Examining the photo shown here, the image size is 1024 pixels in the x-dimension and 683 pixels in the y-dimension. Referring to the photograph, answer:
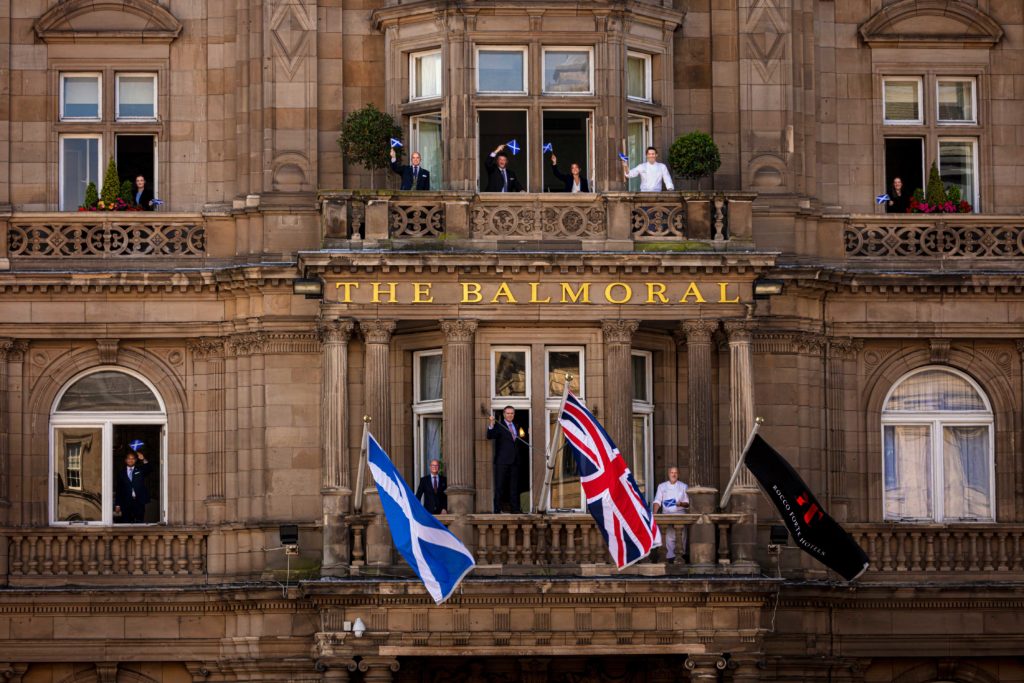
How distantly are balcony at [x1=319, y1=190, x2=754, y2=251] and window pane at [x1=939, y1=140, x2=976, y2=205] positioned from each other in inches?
194

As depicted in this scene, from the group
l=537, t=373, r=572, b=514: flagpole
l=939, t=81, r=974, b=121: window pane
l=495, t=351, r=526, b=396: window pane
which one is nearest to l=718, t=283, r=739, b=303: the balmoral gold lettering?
l=537, t=373, r=572, b=514: flagpole

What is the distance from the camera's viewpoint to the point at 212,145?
5416 centimetres

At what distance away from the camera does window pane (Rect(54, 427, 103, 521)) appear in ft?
176

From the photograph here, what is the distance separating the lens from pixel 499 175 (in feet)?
173

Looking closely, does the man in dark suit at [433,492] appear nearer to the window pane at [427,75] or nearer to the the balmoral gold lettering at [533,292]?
the the balmoral gold lettering at [533,292]

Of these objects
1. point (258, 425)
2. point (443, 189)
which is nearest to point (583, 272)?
point (443, 189)

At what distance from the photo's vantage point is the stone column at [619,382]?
5150 cm

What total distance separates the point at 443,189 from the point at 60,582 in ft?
29.2

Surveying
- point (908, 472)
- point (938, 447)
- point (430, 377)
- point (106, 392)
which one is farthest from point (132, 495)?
point (938, 447)

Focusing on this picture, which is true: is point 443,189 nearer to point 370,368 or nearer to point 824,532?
point 370,368

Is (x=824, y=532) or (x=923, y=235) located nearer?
(x=824, y=532)

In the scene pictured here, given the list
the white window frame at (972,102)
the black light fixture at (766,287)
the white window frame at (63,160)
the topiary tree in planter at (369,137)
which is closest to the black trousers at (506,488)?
the black light fixture at (766,287)

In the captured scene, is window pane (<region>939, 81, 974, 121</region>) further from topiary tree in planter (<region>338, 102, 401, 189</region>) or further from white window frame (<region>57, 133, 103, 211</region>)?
white window frame (<region>57, 133, 103, 211</region>)

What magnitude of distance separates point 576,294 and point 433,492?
12.7ft
